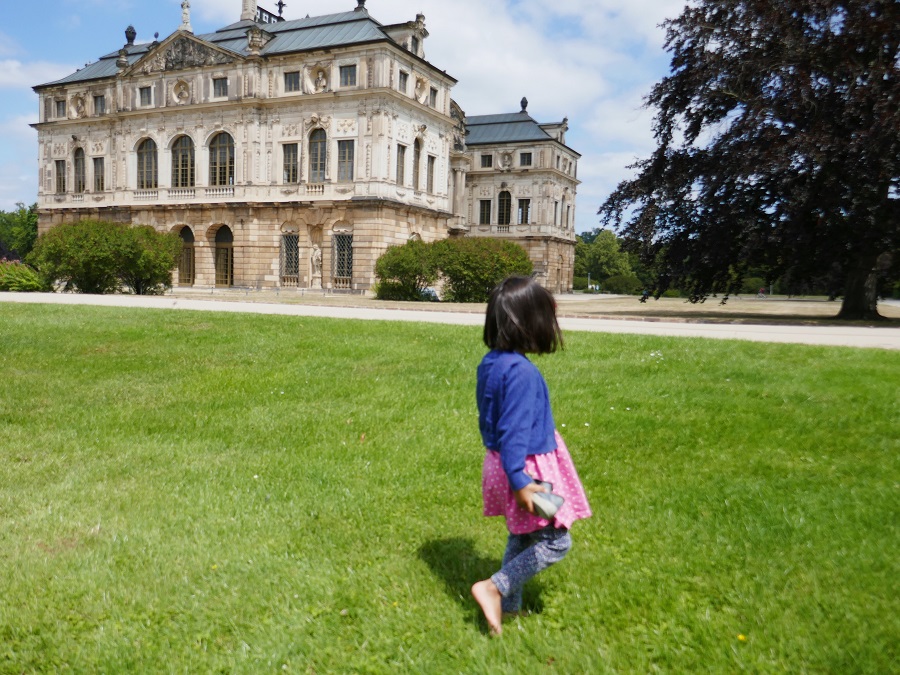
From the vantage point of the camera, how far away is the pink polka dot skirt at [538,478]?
3.05m

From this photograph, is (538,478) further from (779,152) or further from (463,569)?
(779,152)

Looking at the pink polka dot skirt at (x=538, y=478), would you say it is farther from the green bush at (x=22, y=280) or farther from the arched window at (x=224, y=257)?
the arched window at (x=224, y=257)

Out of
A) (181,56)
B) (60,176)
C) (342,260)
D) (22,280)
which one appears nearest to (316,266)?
(342,260)

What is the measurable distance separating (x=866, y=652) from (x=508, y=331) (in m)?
1.90

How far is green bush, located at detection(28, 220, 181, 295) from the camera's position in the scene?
85.1ft

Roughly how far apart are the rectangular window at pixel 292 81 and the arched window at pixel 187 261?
1047 cm

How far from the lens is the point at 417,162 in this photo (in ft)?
134

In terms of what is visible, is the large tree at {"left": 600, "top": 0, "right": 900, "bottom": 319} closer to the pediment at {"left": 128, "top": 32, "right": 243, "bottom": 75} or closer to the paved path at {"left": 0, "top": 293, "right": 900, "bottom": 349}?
the paved path at {"left": 0, "top": 293, "right": 900, "bottom": 349}

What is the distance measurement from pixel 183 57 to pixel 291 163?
9535 millimetres

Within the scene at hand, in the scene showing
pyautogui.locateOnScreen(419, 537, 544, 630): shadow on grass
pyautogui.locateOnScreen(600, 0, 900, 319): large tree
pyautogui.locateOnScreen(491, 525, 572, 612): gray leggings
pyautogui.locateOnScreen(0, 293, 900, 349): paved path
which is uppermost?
pyautogui.locateOnScreen(600, 0, 900, 319): large tree

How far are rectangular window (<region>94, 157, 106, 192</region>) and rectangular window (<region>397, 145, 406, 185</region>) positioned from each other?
20305 millimetres

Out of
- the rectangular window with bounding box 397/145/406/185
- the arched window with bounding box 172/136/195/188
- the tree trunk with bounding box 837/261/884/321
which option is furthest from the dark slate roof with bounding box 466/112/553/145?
the tree trunk with bounding box 837/261/884/321

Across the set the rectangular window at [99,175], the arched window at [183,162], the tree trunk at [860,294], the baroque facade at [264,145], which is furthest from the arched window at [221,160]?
the tree trunk at [860,294]

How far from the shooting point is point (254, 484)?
475cm
